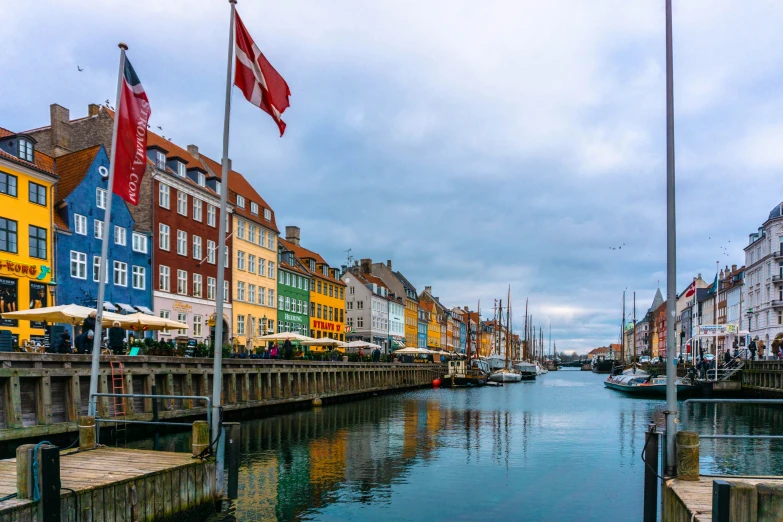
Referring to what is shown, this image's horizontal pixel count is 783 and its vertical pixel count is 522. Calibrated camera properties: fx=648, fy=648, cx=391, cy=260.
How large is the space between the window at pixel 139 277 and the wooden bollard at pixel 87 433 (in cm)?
3392

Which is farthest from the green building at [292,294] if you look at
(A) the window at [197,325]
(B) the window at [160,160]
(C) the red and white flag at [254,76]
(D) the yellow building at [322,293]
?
(C) the red and white flag at [254,76]

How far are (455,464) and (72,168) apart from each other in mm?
32510

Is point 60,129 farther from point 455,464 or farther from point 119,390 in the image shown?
point 455,464

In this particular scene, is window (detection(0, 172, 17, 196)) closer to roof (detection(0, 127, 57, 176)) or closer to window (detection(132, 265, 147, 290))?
roof (detection(0, 127, 57, 176))

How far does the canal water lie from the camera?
53.5ft

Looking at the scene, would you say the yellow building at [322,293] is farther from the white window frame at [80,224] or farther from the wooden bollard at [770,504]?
the wooden bollard at [770,504]

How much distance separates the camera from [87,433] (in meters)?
13.4

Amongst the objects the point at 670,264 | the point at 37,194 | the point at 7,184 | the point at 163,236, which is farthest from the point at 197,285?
the point at 670,264

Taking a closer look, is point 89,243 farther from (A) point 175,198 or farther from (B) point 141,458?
(B) point 141,458

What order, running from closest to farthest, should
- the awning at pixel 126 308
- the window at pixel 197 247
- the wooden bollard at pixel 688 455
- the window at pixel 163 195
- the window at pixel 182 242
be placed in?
the wooden bollard at pixel 688 455, the awning at pixel 126 308, the window at pixel 163 195, the window at pixel 182 242, the window at pixel 197 247

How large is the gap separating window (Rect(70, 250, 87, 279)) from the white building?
71.0 meters

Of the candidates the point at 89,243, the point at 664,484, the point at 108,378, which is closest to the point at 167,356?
the point at 108,378

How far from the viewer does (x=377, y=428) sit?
32906 millimetres

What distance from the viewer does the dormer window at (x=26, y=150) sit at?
36.0m
